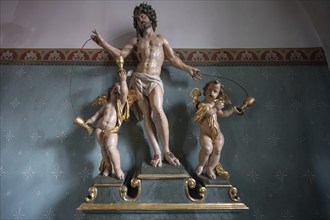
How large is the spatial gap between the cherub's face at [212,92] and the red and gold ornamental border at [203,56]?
14.5 inches

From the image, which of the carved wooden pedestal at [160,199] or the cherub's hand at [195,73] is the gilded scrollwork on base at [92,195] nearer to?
the carved wooden pedestal at [160,199]

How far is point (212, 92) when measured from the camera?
1.54 metres

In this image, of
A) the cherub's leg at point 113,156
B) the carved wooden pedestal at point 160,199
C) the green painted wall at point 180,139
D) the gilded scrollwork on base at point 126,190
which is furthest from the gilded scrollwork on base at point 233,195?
the cherub's leg at point 113,156

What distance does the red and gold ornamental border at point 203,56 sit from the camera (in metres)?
1.87

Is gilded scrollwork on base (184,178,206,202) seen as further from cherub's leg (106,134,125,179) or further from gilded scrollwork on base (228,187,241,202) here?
cherub's leg (106,134,125,179)

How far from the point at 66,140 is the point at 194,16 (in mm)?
1389

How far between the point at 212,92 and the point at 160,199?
72 centimetres

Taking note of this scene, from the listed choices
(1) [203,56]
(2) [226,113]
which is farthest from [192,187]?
(1) [203,56]

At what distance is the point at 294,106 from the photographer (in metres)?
1.79

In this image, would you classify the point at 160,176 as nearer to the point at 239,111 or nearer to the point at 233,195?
the point at 233,195

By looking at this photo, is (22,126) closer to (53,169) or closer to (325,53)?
(53,169)

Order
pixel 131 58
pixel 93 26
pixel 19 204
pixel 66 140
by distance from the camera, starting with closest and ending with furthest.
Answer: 1. pixel 19 204
2. pixel 66 140
3. pixel 131 58
4. pixel 93 26

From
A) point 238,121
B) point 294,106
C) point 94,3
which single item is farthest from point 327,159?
point 94,3

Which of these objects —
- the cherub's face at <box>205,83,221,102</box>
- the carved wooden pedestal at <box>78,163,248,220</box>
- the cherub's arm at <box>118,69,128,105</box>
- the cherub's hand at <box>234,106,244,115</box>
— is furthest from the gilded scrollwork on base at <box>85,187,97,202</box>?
the cherub's hand at <box>234,106,244,115</box>
